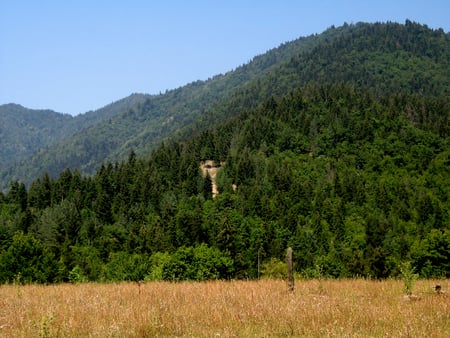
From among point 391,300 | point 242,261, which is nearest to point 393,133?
point 242,261

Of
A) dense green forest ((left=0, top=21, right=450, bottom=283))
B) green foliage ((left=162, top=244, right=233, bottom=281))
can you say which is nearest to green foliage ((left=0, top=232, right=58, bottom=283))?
dense green forest ((left=0, top=21, right=450, bottom=283))

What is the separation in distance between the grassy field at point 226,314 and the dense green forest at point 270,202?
125ft

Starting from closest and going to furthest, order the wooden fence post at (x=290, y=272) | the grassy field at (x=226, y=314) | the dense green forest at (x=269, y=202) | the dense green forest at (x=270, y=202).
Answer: the grassy field at (x=226, y=314) → the wooden fence post at (x=290, y=272) → the dense green forest at (x=269, y=202) → the dense green forest at (x=270, y=202)

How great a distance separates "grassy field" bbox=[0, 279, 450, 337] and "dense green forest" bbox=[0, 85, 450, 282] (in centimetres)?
3810

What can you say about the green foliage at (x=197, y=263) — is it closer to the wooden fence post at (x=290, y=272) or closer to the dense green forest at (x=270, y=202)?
the dense green forest at (x=270, y=202)

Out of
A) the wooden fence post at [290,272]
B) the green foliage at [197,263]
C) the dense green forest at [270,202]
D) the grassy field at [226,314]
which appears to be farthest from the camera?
the dense green forest at [270,202]

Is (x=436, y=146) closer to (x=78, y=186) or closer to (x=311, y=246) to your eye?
(x=311, y=246)

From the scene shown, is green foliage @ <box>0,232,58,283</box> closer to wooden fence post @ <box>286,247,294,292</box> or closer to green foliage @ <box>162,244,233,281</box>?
green foliage @ <box>162,244,233,281</box>

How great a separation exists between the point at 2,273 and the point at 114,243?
65.2 meters

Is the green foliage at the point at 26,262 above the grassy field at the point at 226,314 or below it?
below

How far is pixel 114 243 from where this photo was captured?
10406cm

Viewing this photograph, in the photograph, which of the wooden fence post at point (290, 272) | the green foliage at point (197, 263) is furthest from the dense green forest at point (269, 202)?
the wooden fence post at point (290, 272)

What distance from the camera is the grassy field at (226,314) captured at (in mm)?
9531

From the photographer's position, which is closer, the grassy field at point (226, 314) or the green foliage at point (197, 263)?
the grassy field at point (226, 314)
